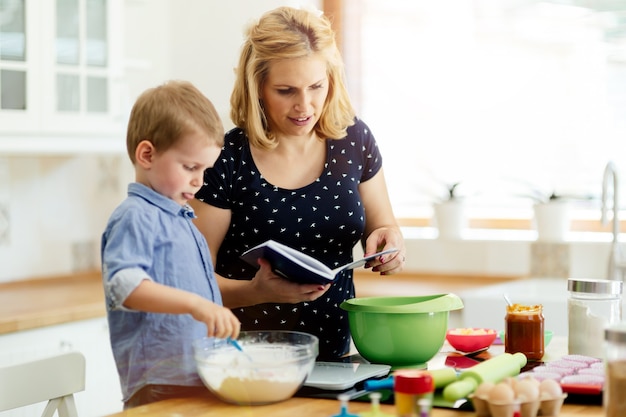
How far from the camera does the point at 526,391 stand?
149 cm

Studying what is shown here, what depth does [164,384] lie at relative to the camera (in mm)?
1676

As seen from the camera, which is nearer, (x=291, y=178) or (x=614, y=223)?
(x=291, y=178)

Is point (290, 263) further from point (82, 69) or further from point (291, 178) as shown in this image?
point (82, 69)

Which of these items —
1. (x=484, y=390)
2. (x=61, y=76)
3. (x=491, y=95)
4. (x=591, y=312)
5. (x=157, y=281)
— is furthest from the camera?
(x=491, y=95)

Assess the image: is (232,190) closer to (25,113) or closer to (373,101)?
(25,113)

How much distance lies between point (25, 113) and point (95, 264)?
941 mm

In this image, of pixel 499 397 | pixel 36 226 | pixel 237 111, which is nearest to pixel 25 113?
pixel 36 226

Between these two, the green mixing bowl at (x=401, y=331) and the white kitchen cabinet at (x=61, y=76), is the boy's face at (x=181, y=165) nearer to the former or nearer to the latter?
the green mixing bowl at (x=401, y=331)

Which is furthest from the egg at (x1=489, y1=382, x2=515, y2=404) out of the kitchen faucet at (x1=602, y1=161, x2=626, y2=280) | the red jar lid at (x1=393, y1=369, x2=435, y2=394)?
the kitchen faucet at (x1=602, y1=161, x2=626, y2=280)

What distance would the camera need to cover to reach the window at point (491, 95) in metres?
3.73

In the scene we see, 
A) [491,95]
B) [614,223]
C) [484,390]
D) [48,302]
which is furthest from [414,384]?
[491,95]

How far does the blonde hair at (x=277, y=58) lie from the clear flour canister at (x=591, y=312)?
651 millimetres

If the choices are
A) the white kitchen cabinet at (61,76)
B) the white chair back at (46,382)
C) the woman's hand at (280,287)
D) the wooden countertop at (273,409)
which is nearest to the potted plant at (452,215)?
the white kitchen cabinet at (61,76)

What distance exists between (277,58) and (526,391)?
93cm
